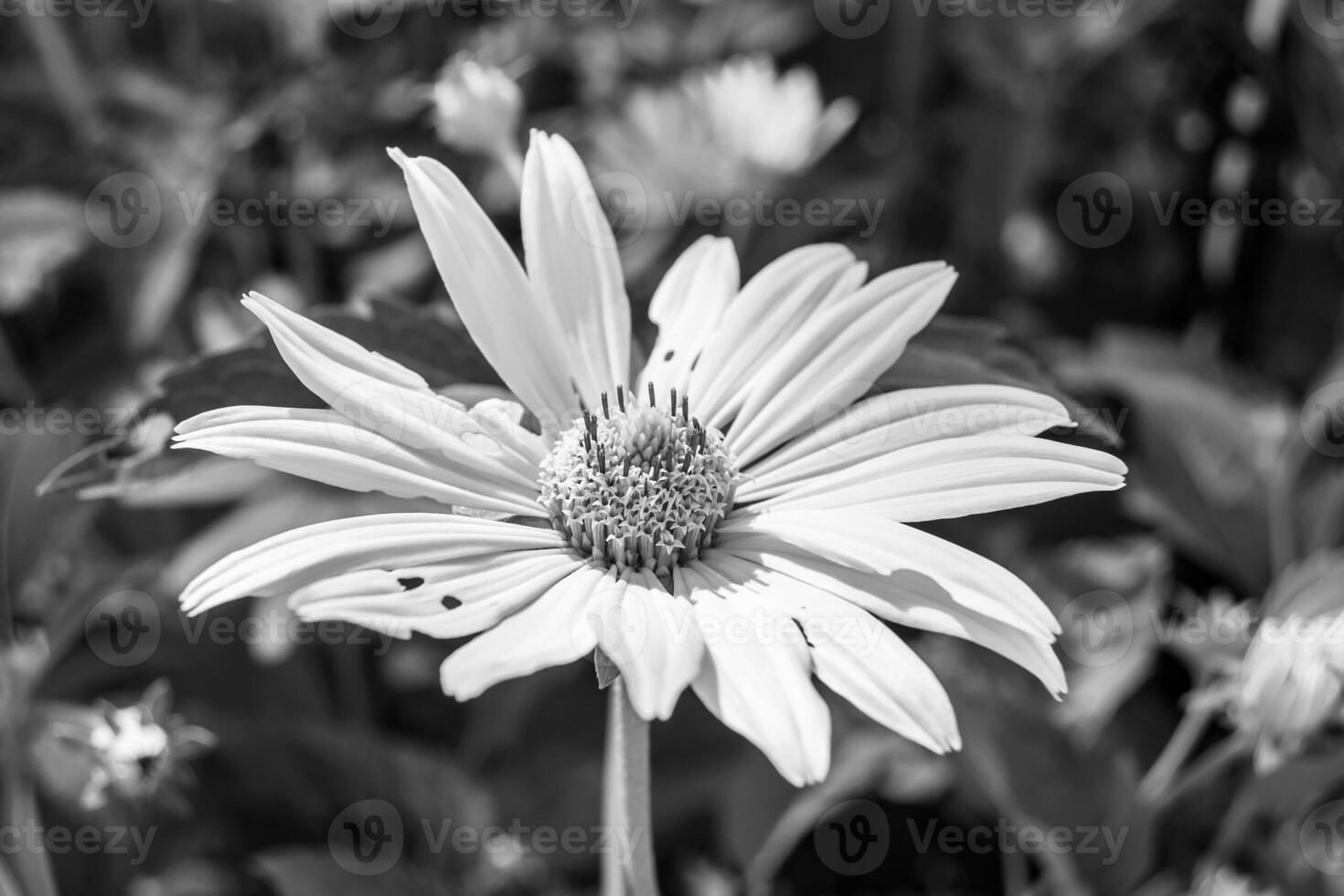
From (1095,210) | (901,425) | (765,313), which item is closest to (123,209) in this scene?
(765,313)

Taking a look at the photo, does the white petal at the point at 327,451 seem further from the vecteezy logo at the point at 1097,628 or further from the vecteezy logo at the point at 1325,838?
the vecteezy logo at the point at 1325,838
